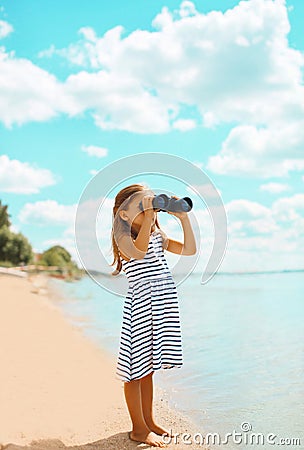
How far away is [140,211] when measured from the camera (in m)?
2.99

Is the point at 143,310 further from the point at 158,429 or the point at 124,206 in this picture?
the point at 158,429

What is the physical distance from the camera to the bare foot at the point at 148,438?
2869 mm

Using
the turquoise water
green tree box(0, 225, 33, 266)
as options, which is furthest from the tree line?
the turquoise water

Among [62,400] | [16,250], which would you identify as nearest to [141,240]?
[62,400]

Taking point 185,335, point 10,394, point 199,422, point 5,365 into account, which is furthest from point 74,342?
point 199,422

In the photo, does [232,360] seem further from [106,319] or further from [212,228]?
[106,319]

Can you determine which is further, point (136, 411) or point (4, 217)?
point (4, 217)

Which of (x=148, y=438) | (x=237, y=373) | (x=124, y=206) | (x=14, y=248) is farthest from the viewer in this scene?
(x=14, y=248)

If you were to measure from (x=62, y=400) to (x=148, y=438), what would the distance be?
98 centimetres

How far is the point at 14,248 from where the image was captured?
40.0 m

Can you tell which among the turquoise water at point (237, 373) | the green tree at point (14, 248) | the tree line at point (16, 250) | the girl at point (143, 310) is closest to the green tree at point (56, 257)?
the tree line at point (16, 250)

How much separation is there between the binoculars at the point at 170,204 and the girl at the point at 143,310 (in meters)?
0.03

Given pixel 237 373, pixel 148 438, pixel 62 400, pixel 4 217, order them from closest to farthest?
pixel 148 438 < pixel 62 400 < pixel 237 373 < pixel 4 217

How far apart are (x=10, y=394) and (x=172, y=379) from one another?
139 cm
